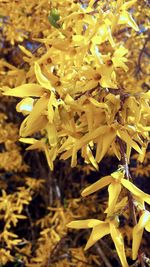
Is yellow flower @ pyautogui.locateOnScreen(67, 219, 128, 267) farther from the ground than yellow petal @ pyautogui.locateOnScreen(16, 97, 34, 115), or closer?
closer

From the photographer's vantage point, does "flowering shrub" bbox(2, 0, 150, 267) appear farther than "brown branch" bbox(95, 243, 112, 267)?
No

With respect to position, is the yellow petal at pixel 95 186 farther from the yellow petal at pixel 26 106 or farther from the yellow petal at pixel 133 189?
the yellow petal at pixel 26 106

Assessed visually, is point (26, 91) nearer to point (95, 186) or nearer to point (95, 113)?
point (95, 113)

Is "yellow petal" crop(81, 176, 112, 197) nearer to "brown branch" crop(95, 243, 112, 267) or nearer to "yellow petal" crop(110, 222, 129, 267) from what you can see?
"yellow petal" crop(110, 222, 129, 267)

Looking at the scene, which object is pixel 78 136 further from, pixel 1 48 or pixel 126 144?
pixel 1 48

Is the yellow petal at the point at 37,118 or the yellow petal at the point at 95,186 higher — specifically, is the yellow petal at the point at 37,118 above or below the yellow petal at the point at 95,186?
above

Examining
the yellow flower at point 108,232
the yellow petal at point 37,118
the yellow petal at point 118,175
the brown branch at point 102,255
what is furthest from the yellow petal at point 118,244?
the brown branch at point 102,255

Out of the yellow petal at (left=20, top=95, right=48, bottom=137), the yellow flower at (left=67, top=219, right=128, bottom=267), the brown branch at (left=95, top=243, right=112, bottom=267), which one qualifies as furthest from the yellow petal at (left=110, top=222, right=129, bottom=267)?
the brown branch at (left=95, top=243, right=112, bottom=267)

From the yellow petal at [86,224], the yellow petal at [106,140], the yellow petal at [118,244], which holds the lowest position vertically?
the yellow petal at [118,244]

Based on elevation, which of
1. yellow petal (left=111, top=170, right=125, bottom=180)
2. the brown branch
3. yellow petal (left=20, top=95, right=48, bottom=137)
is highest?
yellow petal (left=20, top=95, right=48, bottom=137)

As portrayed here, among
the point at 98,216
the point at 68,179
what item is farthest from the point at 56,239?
the point at 68,179

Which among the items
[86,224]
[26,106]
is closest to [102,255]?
[86,224]
